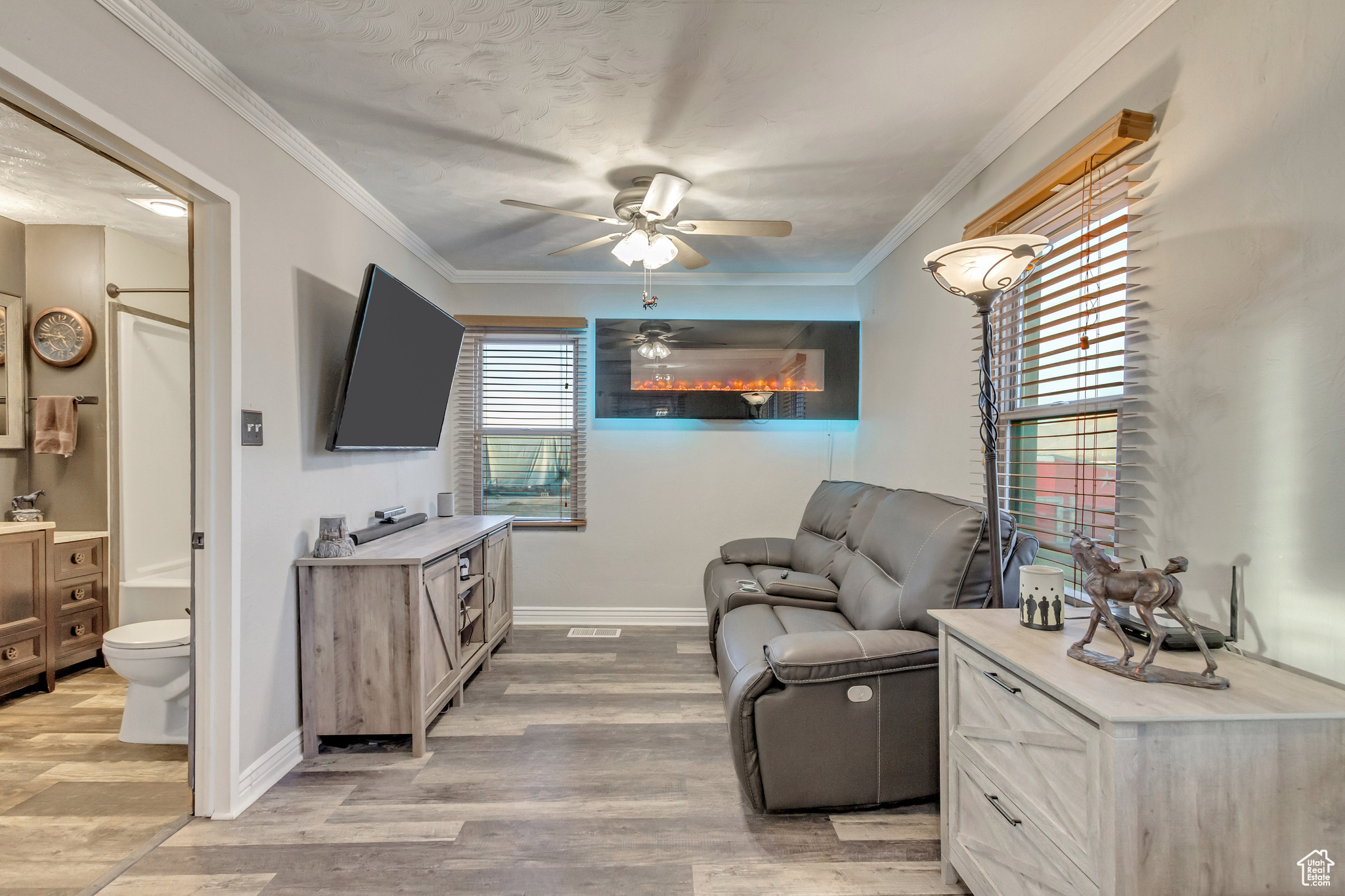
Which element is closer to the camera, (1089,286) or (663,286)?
(1089,286)

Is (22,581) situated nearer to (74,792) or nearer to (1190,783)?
(74,792)

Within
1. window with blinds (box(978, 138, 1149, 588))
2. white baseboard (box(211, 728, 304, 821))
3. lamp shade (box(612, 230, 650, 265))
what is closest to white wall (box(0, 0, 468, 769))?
white baseboard (box(211, 728, 304, 821))

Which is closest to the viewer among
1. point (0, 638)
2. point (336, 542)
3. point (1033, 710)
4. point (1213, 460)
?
point (1033, 710)

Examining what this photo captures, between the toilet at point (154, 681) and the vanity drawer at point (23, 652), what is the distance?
934mm

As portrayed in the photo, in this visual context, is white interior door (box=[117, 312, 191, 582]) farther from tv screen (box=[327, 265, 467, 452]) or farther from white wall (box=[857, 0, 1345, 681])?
white wall (box=[857, 0, 1345, 681])

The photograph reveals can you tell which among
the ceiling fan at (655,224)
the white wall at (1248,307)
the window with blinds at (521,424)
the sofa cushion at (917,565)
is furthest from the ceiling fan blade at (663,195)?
the window with blinds at (521,424)

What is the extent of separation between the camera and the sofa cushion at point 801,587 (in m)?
2.86

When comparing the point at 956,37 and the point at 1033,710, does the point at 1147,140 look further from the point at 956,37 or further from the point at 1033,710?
the point at 1033,710

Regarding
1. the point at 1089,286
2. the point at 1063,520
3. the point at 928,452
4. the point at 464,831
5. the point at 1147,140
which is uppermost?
the point at 1147,140

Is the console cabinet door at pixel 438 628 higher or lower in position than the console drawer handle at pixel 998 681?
lower

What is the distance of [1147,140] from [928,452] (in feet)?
5.42

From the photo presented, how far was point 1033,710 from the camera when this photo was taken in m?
1.31

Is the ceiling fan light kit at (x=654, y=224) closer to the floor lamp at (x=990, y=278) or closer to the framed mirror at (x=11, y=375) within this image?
the floor lamp at (x=990, y=278)

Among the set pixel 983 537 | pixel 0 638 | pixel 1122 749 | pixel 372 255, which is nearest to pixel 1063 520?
pixel 983 537
